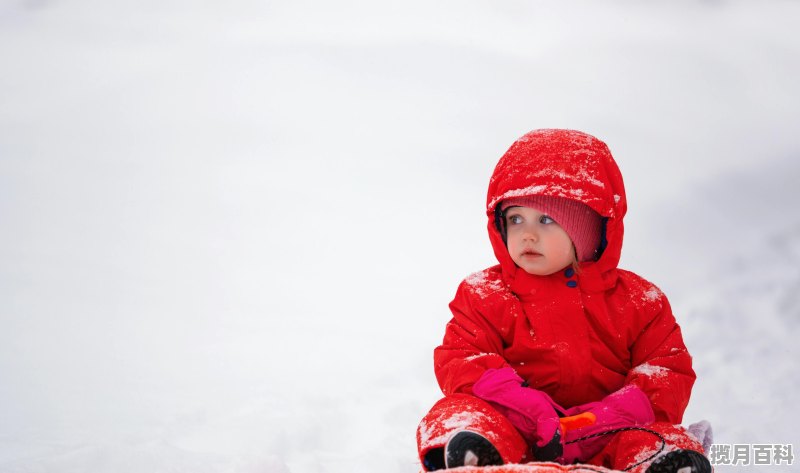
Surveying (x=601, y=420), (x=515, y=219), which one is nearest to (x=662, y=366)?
(x=601, y=420)

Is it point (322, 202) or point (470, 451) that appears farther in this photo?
point (322, 202)

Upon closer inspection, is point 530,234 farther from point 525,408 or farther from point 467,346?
point 525,408

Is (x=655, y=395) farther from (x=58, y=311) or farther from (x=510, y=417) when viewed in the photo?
(x=58, y=311)

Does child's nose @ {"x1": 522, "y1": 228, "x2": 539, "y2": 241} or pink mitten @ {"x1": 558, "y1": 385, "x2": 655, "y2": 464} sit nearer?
pink mitten @ {"x1": 558, "y1": 385, "x2": 655, "y2": 464}

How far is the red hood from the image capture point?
2.02 metres

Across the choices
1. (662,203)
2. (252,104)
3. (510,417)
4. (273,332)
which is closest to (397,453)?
(510,417)

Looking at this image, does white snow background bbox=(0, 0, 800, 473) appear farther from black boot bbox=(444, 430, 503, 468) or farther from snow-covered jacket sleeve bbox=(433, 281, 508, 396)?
black boot bbox=(444, 430, 503, 468)

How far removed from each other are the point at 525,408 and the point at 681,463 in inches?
15.9

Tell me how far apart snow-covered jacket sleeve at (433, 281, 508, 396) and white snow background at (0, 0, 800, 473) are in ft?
2.41

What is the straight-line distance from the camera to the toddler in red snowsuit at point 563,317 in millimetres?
1900

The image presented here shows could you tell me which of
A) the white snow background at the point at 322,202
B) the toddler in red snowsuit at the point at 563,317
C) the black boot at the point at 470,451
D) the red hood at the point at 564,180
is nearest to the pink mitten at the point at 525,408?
the toddler in red snowsuit at the point at 563,317

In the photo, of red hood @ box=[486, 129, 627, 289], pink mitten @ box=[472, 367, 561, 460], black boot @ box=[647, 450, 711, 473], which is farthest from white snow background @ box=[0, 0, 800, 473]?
black boot @ box=[647, 450, 711, 473]

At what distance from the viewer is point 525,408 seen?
6.02 ft

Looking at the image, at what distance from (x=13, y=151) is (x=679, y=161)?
4.04 m
